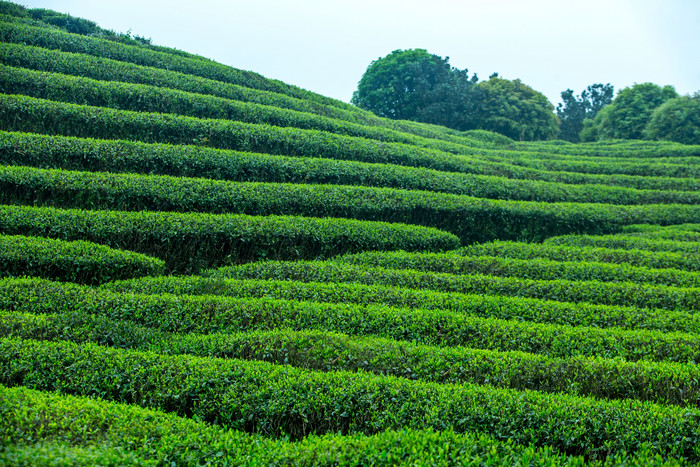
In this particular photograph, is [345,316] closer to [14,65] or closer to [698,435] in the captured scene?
[698,435]

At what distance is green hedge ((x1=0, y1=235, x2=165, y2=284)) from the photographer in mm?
10297

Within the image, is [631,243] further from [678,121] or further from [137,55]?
[678,121]

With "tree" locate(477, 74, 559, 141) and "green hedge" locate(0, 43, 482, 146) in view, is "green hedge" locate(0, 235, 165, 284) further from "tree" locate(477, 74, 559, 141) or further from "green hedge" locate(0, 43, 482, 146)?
"tree" locate(477, 74, 559, 141)

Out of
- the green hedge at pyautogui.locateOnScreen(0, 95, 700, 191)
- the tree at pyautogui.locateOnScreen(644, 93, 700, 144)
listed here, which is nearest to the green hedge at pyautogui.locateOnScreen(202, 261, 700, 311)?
the green hedge at pyautogui.locateOnScreen(0, 95, 700, 191)

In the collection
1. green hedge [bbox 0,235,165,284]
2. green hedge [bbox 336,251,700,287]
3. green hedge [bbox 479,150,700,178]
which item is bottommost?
green hedge [bbox 0,235,165,284]

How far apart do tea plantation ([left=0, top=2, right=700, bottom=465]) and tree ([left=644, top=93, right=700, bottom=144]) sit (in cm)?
2889

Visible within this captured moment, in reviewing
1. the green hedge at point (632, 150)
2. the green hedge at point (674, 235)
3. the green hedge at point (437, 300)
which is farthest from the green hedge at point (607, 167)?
the green hedge at point (437, 300)

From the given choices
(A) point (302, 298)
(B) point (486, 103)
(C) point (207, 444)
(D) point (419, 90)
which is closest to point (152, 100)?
(A) point (302, 298)

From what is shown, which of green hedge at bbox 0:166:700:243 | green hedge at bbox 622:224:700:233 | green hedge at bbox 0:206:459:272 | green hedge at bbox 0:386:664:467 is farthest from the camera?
green hedge at bbox 622:224:700:233

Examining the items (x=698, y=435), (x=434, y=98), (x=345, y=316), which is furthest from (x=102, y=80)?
(x=434, y=98)

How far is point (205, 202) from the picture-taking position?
15.3 metres

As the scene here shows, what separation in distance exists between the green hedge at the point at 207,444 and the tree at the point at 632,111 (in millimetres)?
59947

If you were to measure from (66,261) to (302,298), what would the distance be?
17.4 feet

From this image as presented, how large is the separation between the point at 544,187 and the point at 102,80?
22.6 meters
